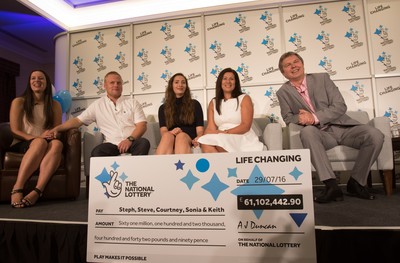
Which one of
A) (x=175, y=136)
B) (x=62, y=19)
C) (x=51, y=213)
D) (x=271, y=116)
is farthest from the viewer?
(x=62, y=19)

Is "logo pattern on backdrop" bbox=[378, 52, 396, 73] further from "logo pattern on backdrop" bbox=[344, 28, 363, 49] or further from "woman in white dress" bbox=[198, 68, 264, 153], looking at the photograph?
"woman in white dress" bbox=[198, 68, 264, 153]

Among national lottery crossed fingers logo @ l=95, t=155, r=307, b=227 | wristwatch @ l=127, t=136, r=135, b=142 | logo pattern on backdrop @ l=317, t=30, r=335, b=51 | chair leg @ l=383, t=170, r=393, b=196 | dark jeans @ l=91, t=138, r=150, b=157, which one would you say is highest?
logo pattern on backdrop @ l=317, t=30, r=335, b=51

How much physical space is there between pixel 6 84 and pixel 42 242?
5331 millimetres

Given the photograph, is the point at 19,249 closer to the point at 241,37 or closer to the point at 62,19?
the point at 241,37

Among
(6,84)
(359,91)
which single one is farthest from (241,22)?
(6,84)

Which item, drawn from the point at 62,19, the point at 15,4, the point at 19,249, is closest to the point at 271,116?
the point at 19,249

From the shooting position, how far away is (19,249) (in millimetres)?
1505

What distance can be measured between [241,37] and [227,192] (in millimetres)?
2985

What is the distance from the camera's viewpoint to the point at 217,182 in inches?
35.5

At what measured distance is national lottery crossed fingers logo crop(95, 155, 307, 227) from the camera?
865 millimetres

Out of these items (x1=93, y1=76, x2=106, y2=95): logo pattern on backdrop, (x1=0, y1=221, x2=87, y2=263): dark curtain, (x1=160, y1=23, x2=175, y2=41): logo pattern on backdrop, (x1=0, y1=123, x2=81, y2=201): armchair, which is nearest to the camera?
(x1=0, y1=221, x2=87, y2=263): dark curtain

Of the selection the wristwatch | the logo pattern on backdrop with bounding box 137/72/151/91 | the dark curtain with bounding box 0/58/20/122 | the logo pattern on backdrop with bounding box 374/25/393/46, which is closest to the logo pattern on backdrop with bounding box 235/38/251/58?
the logo pattern on backdrop with bounding box 137/72/151/91

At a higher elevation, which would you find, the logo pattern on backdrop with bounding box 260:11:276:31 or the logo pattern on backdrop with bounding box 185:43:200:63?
the logo pattern on backdrop with bounding box 260:11:276:31

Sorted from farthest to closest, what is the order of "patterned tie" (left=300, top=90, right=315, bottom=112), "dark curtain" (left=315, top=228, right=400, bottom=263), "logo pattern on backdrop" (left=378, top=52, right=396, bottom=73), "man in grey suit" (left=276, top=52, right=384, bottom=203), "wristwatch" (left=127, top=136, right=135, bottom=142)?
"logo pattern on backdrop" (left=378, top=52, right=396, bottom=73) → "wristwatch" (left=127, top=136, right=135, bottom=142) → "patterned tie" (left=300, top=90, right=315, bottom=112) → "man in grey suit" (left=276, top=52, right=384, bottom=203) → "dark curtain" (left=315, top=228, right=400, bottom=263)
